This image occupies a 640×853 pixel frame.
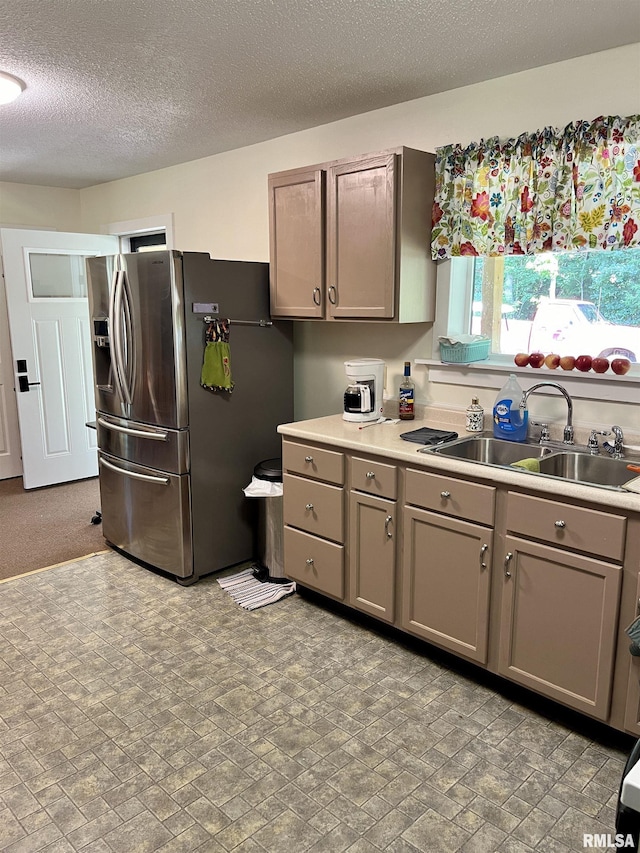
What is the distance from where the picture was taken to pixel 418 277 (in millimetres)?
3064

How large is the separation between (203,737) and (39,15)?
2.57m

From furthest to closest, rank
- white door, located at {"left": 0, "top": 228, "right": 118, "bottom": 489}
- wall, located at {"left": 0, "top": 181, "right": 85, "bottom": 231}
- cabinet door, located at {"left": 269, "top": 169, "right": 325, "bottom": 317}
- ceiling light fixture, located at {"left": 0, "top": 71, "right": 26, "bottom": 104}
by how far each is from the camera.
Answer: wall, located at {"left": 0, "top": 181, "right": 85, "bottom": 231}, white door, located at {"left": 0, "top": 228, "right": 118, "bottom": 489}, cabinet door, located at {"left": 269, "top": 169, "right": 325, "bottom": 317}, ceiling light fixture, located at {"left": 0, "top": 71, "right": 26, "bottom": 104}

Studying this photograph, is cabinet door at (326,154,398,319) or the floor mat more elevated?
cabinet door at (326,154,398,319)

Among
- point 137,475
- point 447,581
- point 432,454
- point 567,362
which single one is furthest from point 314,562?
point 567,362

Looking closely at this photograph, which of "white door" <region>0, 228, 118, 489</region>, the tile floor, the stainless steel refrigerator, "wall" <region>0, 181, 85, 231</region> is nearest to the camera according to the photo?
the tile floor

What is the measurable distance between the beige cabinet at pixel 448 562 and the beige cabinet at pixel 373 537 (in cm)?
8

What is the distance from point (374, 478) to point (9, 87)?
7.88ft

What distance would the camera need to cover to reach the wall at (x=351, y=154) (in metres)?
2.61

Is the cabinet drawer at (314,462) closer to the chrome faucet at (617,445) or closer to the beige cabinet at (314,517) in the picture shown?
the beige cabinet at (314,517)

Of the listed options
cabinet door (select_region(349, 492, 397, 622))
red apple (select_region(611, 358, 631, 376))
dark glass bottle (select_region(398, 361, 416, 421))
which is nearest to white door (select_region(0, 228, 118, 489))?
dark glass bottle (select_region(398, 361, 416, 421))

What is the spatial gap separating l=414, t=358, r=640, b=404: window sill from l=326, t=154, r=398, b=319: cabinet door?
45 centimetres

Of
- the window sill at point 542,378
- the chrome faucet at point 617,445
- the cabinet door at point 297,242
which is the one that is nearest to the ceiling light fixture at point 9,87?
the cabinet door at point 297,242

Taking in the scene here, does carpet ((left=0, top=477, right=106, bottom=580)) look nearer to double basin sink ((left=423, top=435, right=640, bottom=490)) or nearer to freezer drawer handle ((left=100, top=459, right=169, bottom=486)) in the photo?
freezer drawer handle ((left=100, top=459, right=169, bottom=486))

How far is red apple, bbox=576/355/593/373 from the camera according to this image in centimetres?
268
